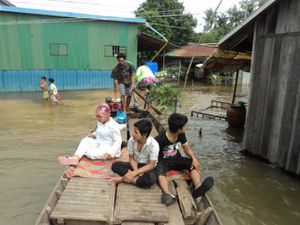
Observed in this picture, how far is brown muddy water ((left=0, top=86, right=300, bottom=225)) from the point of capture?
15.6 feet

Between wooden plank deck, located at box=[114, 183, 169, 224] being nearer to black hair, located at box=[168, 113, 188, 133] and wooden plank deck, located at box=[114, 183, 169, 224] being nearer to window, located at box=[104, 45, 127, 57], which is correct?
black hair, located at box=[168, 113, 188, 133]

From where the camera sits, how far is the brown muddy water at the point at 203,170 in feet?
15.6

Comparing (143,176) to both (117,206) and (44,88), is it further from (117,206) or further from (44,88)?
(44,88)

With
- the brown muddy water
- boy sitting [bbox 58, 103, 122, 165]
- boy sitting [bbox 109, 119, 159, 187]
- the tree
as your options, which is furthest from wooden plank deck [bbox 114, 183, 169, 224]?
the tree

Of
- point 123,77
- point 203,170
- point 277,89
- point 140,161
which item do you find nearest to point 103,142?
point 140,161

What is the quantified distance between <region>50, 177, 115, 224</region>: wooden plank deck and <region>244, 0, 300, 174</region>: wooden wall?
4020 millimetres

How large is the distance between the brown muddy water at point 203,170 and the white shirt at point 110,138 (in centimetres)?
161

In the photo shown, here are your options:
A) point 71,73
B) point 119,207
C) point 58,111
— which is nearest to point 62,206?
point 119,207

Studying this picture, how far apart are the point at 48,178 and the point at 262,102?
5.07 meters

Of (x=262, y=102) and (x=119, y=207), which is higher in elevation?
(x=262, y=102)

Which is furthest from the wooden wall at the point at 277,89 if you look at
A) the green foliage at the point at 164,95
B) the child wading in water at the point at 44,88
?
the child wading in water at the point at 44,88

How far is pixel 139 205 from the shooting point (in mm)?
3176

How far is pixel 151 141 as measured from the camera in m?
3.74

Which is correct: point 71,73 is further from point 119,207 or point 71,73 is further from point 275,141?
point 119,207
